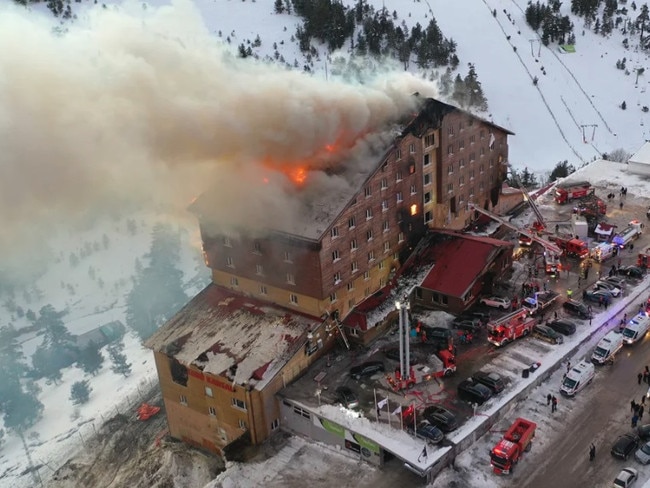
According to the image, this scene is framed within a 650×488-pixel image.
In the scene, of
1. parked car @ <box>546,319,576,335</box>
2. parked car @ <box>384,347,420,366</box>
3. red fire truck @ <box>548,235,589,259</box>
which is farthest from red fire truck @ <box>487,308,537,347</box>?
red fire truck @ <box>548,235,589,259</box>

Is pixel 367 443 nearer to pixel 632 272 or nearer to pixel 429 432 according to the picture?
pixel 429 432

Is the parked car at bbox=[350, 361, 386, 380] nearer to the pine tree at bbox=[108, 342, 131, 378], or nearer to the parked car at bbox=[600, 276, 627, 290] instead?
the parked car at bbox=[600, 276, 627, 290]

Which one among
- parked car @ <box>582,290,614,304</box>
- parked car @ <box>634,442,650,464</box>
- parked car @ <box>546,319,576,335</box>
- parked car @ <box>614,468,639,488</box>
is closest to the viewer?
parked car @ <box>614,468,639,488</box>

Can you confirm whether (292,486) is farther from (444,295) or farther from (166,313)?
(166,313)

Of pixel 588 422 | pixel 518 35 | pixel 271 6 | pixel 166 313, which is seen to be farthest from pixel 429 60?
pixel 588 422

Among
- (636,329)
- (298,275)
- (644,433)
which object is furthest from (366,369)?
(636,329)

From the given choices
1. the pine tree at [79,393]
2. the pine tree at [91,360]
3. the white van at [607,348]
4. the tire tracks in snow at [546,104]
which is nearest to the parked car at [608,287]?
the white van at [607,348]
